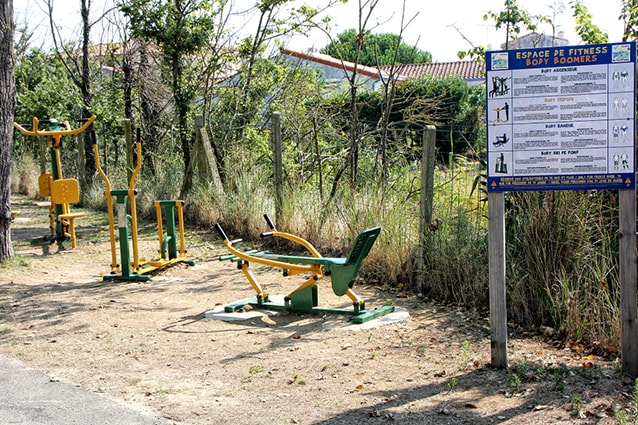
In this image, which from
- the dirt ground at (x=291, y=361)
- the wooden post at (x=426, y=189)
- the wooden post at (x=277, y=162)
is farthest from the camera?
the wooden post at (x=277, y=162)

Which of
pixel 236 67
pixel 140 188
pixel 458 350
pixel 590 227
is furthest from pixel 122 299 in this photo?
pixel 236 67

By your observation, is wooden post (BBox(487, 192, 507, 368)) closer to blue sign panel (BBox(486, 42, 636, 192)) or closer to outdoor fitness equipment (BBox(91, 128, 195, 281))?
blue sign panel (BBox(486, 42, 636, 192))

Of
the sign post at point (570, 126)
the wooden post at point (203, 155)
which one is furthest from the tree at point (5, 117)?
the sign post at point (570, 126)

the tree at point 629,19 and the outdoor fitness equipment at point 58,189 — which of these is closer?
the tree at point 629,19

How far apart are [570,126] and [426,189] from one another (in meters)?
3.13

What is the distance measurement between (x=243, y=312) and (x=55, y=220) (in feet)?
18.7

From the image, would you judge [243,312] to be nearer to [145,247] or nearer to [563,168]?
[563,168]

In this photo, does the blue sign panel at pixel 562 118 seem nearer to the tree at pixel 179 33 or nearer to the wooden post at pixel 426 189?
the wooden post at pixel 426 189

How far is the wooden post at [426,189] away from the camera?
26.5ft

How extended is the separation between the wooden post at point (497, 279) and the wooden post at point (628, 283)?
781mm

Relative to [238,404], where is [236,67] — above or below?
above

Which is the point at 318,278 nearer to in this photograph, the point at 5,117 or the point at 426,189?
the point at 426,189

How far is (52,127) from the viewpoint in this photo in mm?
11867

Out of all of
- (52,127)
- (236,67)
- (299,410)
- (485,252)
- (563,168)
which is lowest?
(299,410)
